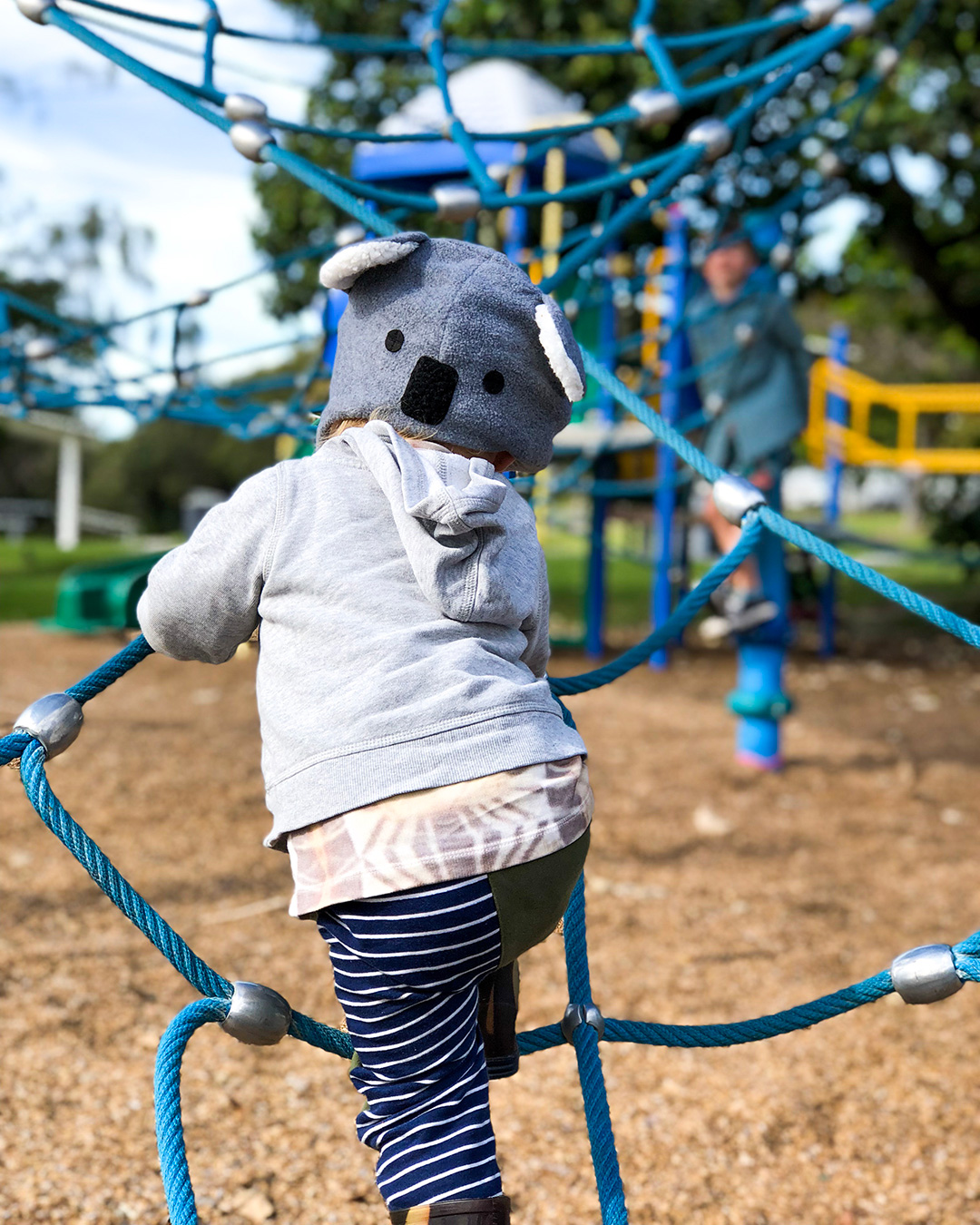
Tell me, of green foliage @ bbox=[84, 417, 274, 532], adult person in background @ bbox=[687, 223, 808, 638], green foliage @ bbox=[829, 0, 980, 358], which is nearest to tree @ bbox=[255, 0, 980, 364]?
green foliage @ bbox=[829, 0, 980, 358]

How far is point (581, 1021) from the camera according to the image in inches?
49.9

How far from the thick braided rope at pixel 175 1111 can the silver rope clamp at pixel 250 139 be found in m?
1.22

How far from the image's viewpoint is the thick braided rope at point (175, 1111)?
3.37 feet

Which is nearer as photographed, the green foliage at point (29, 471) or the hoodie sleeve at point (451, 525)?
the hoodie sleeve at point (451, 525)

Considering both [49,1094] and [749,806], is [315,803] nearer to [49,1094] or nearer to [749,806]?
[49,1094]

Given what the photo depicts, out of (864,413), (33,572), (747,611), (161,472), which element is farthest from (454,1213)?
(161,472)

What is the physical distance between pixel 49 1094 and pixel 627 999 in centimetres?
102

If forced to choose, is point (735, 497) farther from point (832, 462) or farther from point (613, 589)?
point (613, 589)

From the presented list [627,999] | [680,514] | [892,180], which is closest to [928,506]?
[892,180]

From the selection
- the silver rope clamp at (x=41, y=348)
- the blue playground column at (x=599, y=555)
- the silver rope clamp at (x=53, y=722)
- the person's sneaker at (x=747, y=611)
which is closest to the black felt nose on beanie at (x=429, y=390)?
the silver rope clamp at (x=53, y=722)

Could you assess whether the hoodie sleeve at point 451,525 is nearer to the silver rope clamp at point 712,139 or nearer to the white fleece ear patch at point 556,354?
the white fleece ear patch at point 556,354

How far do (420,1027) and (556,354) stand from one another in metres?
0.64

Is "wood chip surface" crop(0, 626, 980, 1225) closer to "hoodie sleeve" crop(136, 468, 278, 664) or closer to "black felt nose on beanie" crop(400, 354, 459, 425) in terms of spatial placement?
"hoodie sleeve" crop(136, 468, 278, 664)

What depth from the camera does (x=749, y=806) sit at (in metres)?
3.42
